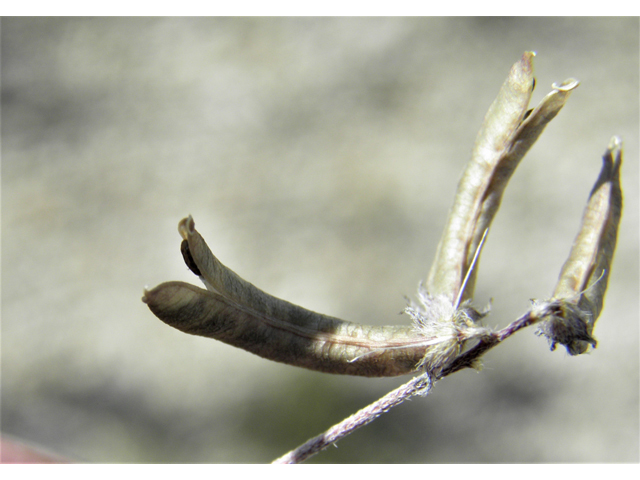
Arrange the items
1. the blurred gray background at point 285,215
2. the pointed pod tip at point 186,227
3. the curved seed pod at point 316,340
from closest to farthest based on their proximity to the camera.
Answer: the pointed pod tip at point 186,227 < the curved seed pod at point 316,340 < the blurred gray background at point 285,215

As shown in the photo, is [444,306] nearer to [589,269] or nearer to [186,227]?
[589,269]

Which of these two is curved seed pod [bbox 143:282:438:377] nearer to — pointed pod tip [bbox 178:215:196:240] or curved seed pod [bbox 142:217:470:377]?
curved seed pod [bbox 142:217:470:377]

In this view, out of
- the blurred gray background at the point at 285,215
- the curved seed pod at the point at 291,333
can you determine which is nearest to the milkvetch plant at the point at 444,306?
the curved seed pod at the point at 291,333

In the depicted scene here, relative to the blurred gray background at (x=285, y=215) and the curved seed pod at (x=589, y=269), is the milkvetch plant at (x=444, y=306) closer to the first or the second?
the curved seed pod at (x=589, y=269)

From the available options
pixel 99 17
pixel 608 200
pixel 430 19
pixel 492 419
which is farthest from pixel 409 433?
pixel 99 17

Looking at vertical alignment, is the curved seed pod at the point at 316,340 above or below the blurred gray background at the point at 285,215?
below

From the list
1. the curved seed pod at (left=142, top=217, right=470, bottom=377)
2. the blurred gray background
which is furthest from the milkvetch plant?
the blurred gray background
